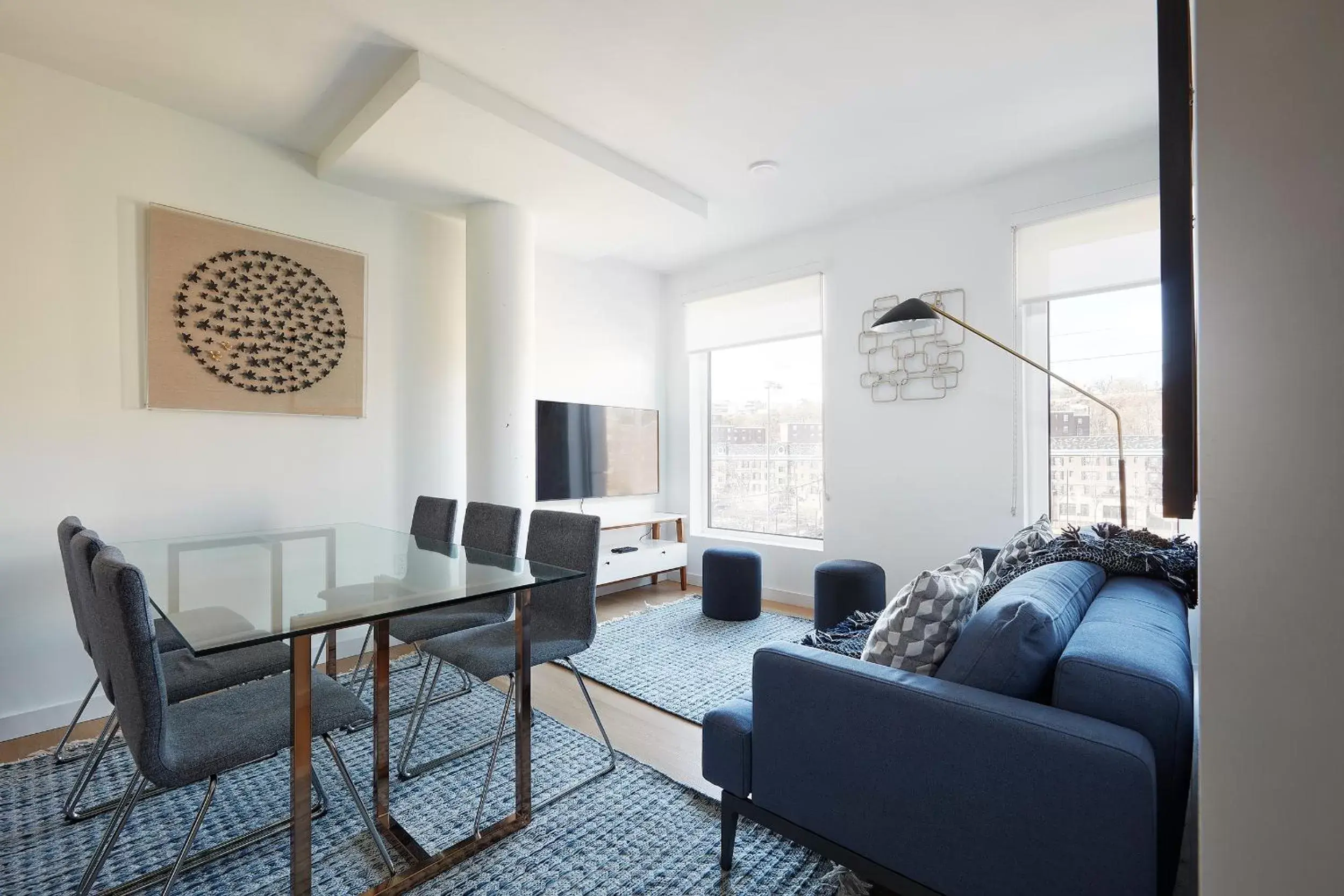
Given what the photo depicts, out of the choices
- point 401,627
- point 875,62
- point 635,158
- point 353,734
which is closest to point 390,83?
point 635,158

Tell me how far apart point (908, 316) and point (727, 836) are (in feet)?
7.27

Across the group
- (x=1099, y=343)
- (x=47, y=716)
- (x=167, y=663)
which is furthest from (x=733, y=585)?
(x=47, y=716)

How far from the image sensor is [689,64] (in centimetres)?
254

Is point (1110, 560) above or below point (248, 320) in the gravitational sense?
below

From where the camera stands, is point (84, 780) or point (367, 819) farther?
point (84, 780)

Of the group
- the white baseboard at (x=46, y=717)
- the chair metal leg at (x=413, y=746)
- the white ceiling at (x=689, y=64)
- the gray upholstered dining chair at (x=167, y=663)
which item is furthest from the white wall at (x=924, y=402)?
the white baseboard at (x=46, y=717)

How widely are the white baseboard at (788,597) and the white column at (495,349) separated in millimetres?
1850

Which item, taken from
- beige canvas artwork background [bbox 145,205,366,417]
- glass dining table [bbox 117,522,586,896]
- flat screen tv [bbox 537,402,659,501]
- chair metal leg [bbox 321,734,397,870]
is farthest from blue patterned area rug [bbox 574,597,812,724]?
beige canvas artwork background [bbox 145,205,366,417]

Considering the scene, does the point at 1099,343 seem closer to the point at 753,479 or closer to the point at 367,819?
the point at 753,479

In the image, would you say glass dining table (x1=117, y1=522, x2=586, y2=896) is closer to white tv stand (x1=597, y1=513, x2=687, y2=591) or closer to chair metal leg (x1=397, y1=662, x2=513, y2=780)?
chair metal leg (x1=397, y1=662, x2=513, y2=780)

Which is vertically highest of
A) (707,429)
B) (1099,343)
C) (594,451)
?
(1099,343)

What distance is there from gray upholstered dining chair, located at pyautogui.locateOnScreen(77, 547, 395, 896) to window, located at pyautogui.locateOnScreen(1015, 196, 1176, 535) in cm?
365

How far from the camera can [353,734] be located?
8.05 ft

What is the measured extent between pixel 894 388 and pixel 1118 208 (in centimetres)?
147
